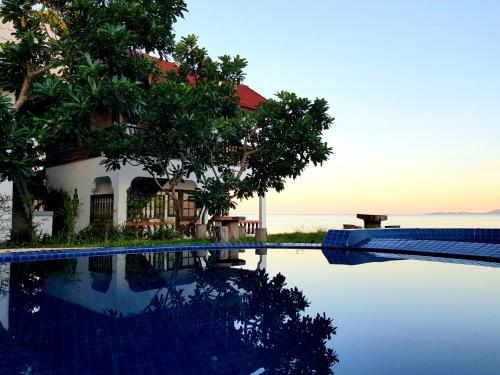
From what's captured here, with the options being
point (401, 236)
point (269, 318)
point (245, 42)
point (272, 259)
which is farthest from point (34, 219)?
point (401, 236)

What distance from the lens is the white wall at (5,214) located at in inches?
562

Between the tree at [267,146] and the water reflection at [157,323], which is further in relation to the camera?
the tree at [267,146]

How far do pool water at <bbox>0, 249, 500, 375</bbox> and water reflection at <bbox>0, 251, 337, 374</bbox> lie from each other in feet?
0.06

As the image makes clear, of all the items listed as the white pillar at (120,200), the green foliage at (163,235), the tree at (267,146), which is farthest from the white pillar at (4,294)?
the tree at (267,146)

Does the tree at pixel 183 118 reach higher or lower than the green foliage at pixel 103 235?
higher

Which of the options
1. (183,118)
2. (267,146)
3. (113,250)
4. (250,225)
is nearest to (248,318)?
(113,250)

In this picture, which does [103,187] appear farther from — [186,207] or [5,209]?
[5,209]

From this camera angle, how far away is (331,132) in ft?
52.8

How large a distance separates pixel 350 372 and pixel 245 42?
16606 mm

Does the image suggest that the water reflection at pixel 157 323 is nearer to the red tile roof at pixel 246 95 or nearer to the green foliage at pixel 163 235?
the green foliage at pixel 163 235

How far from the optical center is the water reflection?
3898 mm

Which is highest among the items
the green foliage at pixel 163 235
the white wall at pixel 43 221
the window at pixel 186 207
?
the window at pixel 186 207

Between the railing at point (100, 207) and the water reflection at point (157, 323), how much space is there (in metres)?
7.97

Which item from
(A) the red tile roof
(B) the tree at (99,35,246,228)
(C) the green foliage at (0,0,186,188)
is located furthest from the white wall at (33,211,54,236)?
(A) the red tile roof
